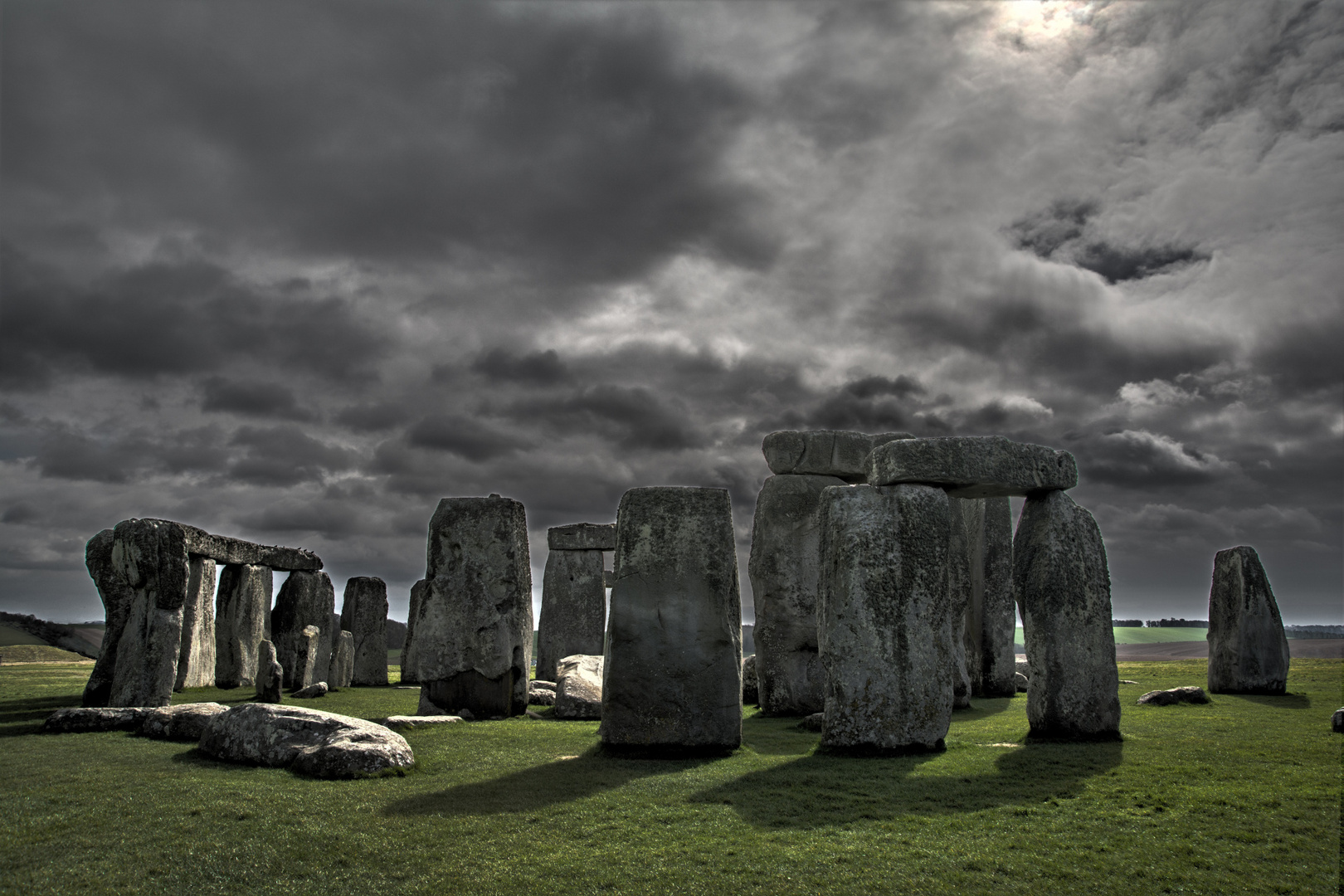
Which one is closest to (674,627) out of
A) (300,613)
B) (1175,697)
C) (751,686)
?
(751,686)

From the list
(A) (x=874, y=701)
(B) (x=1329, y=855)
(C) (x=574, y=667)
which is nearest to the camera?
(B) (x=1329, y=855)

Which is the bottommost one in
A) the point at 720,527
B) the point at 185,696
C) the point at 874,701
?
the point at 185,696

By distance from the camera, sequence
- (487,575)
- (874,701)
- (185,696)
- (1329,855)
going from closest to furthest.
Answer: (1329,855), (874,701), (487,575), (185,696)

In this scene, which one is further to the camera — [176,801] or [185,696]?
[185,696]

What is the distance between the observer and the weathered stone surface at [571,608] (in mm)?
18594

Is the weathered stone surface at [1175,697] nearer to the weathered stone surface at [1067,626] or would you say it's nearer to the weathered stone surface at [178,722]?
the weathered stone surface at [1067,626]

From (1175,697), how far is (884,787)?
313 inches

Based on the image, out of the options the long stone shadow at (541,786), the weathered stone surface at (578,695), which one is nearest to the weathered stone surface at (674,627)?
the long stone shadow at (541,786)

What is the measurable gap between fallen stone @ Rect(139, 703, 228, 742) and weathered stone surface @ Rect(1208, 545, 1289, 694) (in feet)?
47.8

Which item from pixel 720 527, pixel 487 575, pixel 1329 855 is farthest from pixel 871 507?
pixel 487 575

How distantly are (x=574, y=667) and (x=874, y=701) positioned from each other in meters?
5.90

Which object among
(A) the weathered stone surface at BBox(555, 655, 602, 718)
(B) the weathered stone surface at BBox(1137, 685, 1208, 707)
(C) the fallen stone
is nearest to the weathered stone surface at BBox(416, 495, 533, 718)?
(A) the weathered stone surface at BBox(555, 655, 602, 718)

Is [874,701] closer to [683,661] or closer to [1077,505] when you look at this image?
[683,661]

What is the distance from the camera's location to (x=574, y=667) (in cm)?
1242
